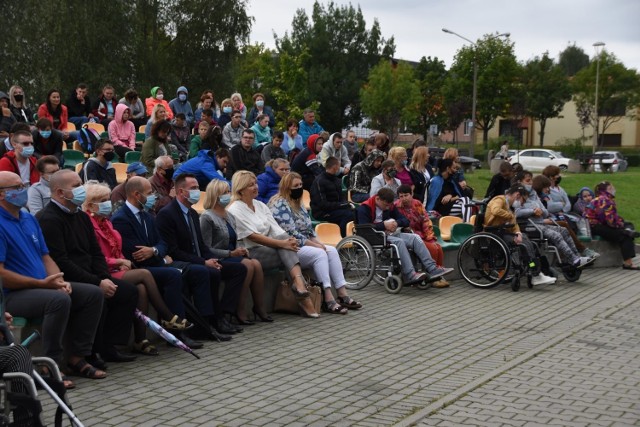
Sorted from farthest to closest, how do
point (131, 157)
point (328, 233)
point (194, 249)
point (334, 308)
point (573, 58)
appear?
point (573, 58), point (131, 157), point (328, 233), point (334, 308), point (194, 249)

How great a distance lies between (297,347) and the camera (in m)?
8.79

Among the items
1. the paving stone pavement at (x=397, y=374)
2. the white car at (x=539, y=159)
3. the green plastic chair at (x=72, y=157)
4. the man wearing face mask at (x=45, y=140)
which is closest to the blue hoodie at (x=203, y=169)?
the man wearing face mask at (x=45, y=140)

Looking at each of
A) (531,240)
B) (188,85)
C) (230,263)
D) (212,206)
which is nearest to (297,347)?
(230,263)

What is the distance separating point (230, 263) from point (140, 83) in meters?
31.6

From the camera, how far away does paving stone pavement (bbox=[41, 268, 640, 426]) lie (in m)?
6.46

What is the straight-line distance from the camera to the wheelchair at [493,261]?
42.1 ft

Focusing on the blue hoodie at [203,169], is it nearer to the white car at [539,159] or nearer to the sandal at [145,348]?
the sandal at [145,348]

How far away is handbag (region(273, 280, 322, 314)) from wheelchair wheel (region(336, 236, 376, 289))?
160 centimetres

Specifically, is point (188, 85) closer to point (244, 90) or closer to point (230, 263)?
point (244, 90)

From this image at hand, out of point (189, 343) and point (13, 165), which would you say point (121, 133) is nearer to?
point (13, 165)

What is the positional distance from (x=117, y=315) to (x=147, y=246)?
967 millimetres

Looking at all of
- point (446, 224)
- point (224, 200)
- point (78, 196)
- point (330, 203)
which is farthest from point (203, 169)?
point (78, 196)

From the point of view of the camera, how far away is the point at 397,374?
25.4ft

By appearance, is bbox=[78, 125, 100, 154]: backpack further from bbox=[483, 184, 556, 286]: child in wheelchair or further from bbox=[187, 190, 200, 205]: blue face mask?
bbox=[187, 190, 200, 205]: blue face mask
